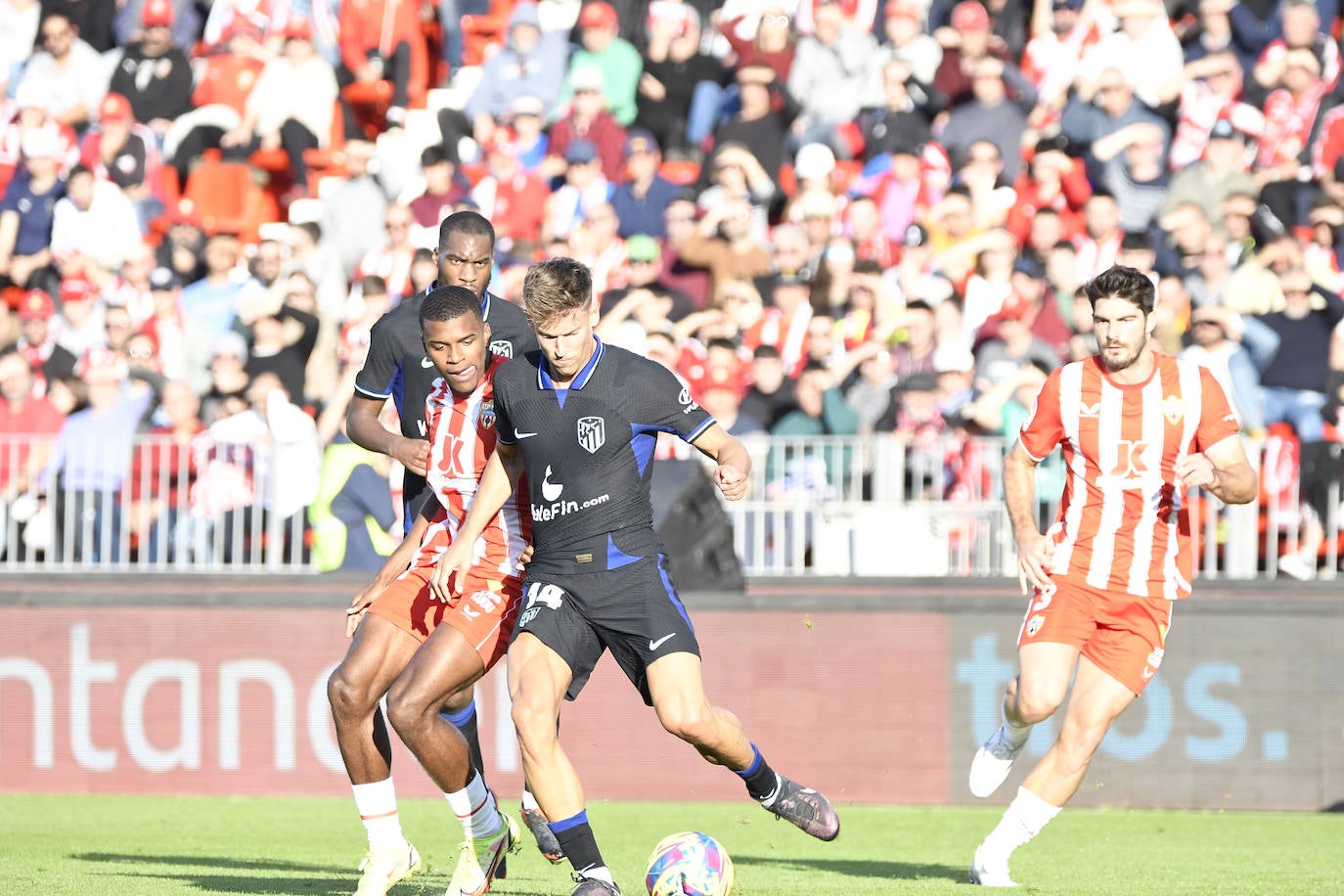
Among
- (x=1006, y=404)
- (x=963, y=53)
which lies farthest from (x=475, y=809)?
(x=963, y=53)

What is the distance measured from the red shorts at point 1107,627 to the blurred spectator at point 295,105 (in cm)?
1169

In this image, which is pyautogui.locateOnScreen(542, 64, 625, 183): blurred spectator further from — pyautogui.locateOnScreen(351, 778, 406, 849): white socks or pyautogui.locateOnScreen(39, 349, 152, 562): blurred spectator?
pyautogui.locateOnScreen(351, 778, 406, 849): white socks

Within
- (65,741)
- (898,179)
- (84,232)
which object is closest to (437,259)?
(65,741)

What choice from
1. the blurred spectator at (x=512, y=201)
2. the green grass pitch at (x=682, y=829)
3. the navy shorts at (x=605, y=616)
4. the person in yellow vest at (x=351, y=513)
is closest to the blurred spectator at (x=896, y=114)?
the blurred spectator at (x=512, y=201)

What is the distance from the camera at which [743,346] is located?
15.1 meters

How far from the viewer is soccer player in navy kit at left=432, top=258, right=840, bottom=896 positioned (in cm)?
726

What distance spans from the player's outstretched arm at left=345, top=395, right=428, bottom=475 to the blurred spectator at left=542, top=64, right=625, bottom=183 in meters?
9.09

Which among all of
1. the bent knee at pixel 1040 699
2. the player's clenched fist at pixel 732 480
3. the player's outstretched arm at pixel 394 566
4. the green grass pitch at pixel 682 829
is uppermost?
the player's clenched fist at pixel 732 480

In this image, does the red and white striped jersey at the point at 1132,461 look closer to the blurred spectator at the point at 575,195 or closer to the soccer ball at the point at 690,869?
the soccer ball at the point at 690,869

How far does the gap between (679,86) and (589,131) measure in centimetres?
105

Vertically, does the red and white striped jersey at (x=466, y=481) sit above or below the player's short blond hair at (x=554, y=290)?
below

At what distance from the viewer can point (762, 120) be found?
17.2m

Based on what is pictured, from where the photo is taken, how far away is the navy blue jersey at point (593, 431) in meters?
7.37

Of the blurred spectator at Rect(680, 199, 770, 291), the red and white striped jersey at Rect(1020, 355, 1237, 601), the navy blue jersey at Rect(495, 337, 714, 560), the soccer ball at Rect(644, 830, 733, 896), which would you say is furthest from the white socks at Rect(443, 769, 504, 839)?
the blurred spectator at Rect(680, 199, 770, 291)
